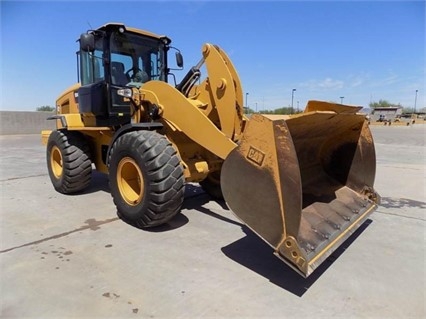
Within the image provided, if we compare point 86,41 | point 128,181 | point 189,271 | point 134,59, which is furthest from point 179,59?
point 189,271

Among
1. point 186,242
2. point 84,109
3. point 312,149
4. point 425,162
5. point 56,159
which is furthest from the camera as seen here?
point 425,162

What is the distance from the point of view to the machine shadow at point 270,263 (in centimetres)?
288

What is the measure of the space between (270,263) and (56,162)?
465cm

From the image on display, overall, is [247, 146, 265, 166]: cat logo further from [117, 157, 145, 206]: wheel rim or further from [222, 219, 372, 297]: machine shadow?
[117, 157, 145, 206]: wheel rim

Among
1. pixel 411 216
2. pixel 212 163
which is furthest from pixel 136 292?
pixel 411 216

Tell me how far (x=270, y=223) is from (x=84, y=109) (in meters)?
3.89

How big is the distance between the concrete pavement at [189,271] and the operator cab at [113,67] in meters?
1.48

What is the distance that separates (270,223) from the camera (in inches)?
109

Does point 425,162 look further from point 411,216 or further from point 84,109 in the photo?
point 84,109

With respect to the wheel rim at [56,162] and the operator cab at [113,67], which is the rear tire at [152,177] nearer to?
the operator cab at [113,67]

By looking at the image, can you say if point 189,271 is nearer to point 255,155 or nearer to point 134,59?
point 255,155

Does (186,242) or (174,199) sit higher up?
(174,199)

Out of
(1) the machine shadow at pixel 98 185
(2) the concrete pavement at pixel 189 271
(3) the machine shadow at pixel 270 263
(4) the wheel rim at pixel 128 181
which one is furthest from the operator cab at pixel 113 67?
(3) the machine shadow at pixel 270 263

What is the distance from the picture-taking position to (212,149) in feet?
12.4
